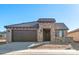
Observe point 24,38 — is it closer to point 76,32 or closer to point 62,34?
point 62,34

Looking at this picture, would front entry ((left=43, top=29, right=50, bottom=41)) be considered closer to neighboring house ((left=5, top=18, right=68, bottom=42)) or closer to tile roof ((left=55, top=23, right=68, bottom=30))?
neighboring house ((left=5, top=18, right=68, bottom=42))

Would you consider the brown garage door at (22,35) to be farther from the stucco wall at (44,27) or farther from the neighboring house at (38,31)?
the stucco wall at (44,27)

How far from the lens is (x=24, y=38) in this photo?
944 inches

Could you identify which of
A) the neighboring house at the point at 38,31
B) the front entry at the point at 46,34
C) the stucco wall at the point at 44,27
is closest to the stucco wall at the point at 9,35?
the neighboring house at the point at 38,31

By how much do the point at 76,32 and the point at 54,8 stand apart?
1061 centimetres

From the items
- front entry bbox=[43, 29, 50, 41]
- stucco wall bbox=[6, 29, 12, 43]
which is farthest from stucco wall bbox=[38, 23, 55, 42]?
stucco wall bbox=[6, 29, 12, 43]

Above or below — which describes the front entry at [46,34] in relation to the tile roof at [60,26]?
below

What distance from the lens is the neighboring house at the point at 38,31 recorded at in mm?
22562

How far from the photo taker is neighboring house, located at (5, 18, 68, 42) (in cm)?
2256

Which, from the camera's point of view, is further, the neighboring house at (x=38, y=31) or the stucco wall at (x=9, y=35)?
the stucco wall at (x=9, y=35)

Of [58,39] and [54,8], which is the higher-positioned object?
[54,8]
